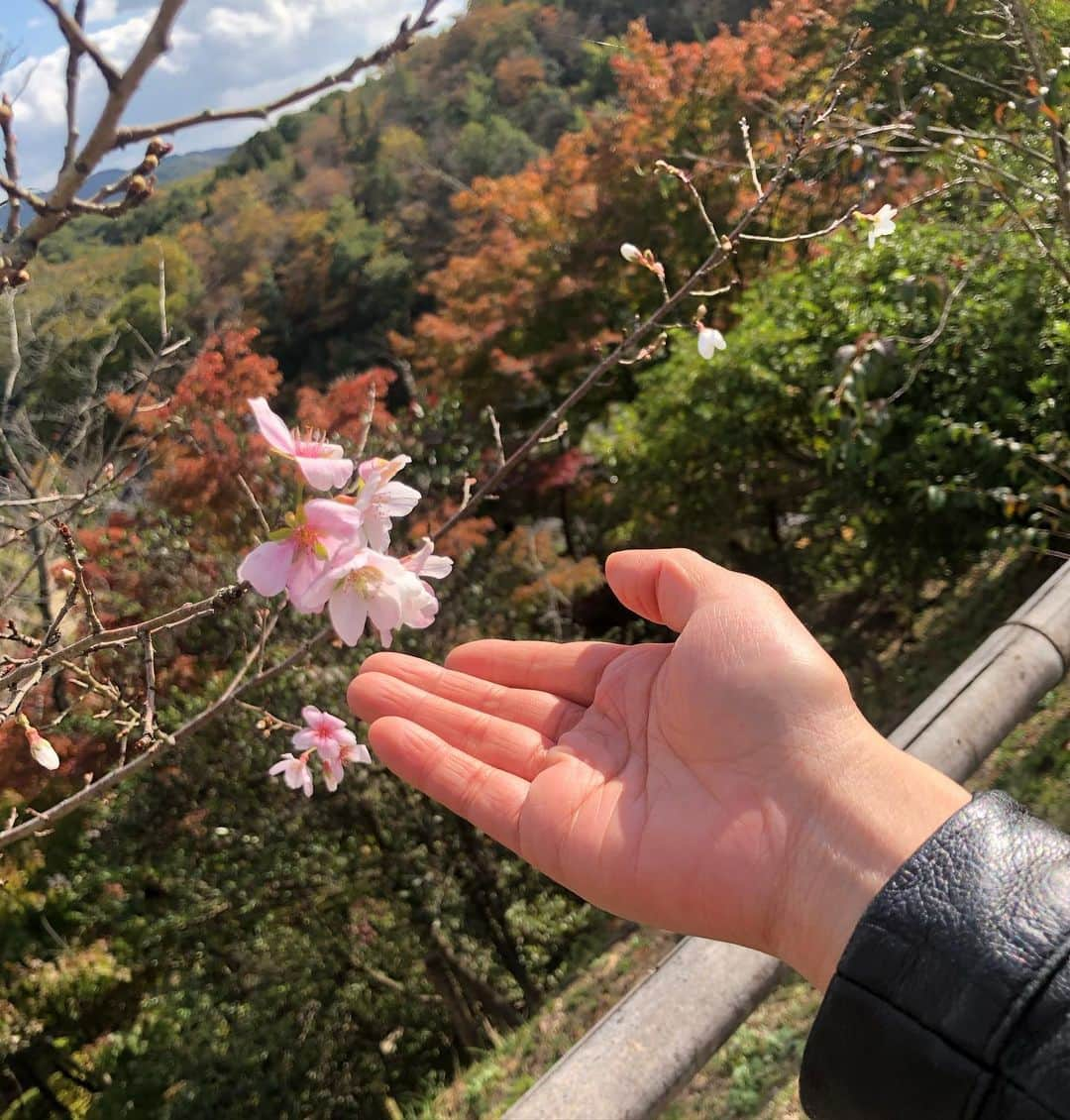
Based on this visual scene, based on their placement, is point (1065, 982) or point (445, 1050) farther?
point (445, 1050)

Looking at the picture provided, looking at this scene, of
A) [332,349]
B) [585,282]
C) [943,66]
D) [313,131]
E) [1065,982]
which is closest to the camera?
[1065,982]

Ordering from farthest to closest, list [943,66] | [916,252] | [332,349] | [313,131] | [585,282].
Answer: [313,131]
[332,349]
[585,282]
[916,252]
[943,66]

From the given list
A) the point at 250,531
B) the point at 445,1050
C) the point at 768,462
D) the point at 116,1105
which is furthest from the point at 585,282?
the point at 116,1105

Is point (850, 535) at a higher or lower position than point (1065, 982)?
lower

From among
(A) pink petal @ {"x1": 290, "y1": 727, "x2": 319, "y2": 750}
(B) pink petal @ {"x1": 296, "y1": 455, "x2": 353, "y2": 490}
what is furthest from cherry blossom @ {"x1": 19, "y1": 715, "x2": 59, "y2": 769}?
(A) pink petal @ {"x1": 290, "y1": 727, "x2": 319, "y2": 750}

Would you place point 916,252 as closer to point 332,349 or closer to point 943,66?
point 943,66

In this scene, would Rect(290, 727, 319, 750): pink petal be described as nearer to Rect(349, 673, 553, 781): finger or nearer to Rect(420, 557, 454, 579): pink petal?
Rect(349, 673, 553, 781): finger

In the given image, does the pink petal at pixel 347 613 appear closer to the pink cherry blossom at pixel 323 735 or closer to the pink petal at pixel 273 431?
the pink petal at pixel 273 431

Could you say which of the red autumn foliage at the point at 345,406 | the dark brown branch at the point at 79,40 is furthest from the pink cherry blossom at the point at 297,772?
the red autumn foliage at the point at 345,406
